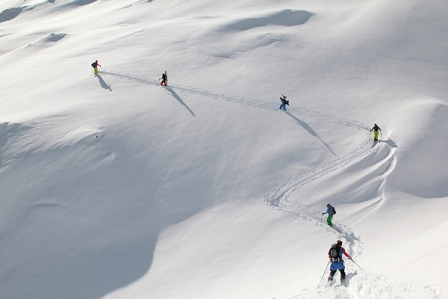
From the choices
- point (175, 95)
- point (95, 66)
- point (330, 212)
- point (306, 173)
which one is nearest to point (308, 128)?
point (306, 173)

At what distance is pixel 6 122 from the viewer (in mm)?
22969

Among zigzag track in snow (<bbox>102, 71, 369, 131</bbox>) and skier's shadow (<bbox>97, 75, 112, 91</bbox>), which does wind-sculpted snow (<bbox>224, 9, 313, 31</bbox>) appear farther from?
skier's shadow (<bbox>97, 75, 112, 91</bbox>)

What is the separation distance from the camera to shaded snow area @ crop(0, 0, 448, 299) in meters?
15.1

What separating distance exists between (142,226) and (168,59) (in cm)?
1553

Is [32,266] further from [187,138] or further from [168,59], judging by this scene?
[168,59]

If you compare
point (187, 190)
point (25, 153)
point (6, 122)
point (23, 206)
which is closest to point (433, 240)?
point (187, 190)

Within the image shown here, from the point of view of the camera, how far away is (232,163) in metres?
21.1

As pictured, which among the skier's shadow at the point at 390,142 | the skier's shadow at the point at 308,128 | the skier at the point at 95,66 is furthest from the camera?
the skier at the point at 95,66

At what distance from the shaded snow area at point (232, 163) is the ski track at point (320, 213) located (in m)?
0.07

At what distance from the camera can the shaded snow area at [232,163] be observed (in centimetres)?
1513

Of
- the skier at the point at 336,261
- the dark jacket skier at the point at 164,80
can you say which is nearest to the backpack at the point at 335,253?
the skier at the point at 336,261

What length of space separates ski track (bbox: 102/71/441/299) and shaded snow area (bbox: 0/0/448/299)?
2.9 inches

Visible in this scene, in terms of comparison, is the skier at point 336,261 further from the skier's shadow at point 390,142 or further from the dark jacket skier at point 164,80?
the dark jacket skier at point 164,80

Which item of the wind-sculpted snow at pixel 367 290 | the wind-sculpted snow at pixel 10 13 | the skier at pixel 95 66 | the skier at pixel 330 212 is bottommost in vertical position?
the skier at pixel 330 212
